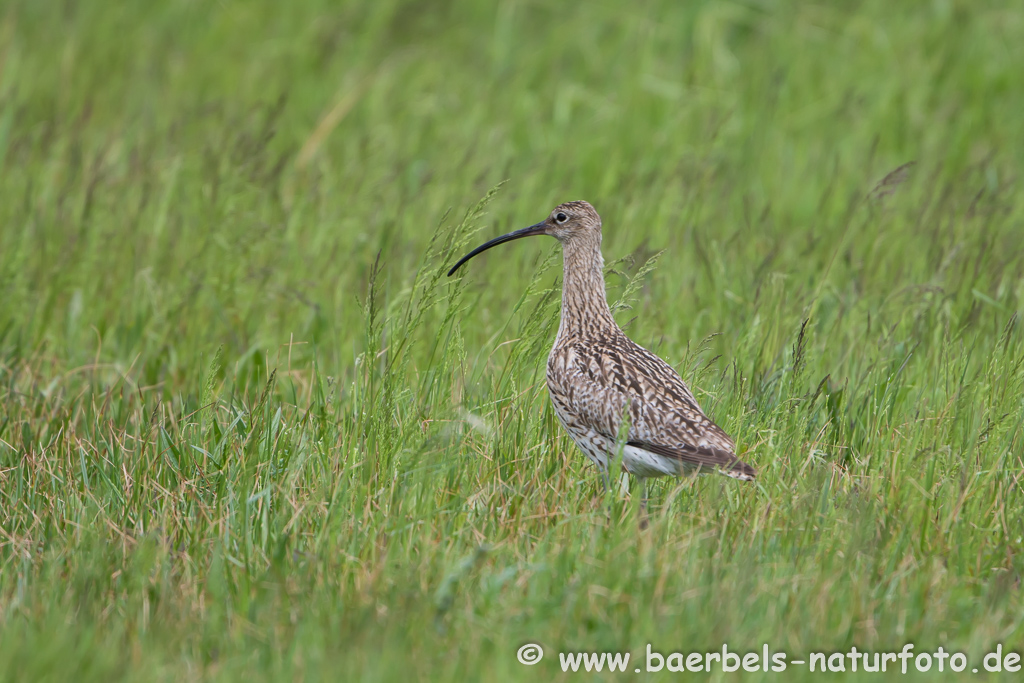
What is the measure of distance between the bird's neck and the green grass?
0.39 ft

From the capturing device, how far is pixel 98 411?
17.5 ft

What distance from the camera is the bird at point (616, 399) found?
473cm

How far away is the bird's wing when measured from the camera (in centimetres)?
471

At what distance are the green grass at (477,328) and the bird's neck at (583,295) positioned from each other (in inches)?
4.6

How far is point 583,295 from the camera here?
5594 millimetres

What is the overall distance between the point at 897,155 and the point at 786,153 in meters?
0.82

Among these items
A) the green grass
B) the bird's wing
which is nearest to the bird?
the bird's wing

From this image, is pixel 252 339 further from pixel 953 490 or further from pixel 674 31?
pixel 674 31

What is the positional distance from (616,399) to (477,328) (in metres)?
1.69

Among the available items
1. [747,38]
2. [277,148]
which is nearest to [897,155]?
[747,38]
